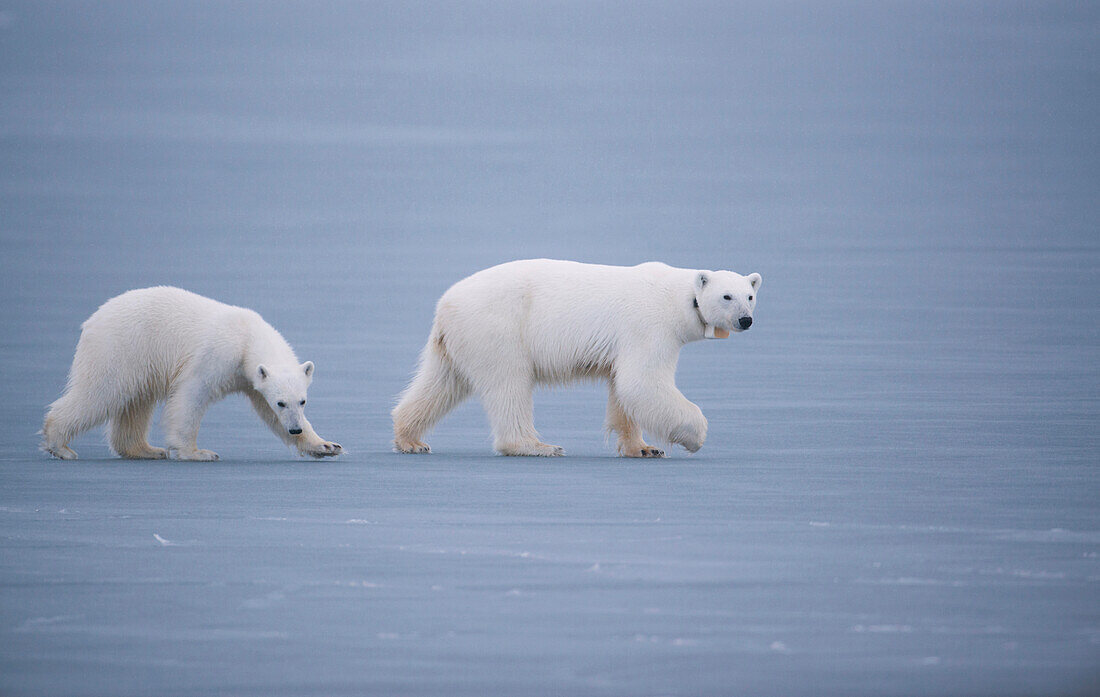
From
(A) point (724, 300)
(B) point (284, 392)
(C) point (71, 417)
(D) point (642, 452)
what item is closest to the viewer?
(B) point (284, 392)

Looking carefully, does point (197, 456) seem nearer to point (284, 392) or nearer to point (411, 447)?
point (284, 392)

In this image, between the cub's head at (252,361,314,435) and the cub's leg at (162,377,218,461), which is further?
the cub's leg at (162,377,218,461)

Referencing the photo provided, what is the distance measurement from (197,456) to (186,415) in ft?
0.91

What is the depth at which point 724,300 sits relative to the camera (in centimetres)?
959

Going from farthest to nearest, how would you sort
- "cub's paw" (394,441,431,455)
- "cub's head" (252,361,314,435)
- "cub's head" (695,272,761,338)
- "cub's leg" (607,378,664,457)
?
1. "cub's paw" (394,441,431,455)
2. "cub's leg" (607,378,664,457)
3. "cub's head" (695,272,761,338)
4. "cub's head" (252,361,314,435)

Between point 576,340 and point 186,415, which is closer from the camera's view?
point 186,415

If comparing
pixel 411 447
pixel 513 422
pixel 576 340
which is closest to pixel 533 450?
pixel 513 422

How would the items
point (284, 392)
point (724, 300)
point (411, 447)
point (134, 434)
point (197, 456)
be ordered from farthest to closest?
point (411, 447)
point (134, 434)
point (724, 300)
point (197, 456)
point (284, 392)

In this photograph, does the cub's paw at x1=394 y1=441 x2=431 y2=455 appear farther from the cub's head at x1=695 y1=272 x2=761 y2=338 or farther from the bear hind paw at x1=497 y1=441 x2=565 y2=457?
the cub's head at x1=695 y1=272 x2=761 y2=338

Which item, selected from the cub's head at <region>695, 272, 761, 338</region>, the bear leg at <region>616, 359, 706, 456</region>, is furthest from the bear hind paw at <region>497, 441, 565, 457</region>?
the cub's head at <region>695, 272, 761, 338</region>

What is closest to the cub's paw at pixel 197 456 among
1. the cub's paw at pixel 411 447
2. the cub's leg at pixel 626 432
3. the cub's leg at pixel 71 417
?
the cub's leg at pixel 71 417

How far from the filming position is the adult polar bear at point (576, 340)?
959cm

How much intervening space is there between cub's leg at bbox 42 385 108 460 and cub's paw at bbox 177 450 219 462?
1.82ft

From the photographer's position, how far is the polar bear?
9305mm
